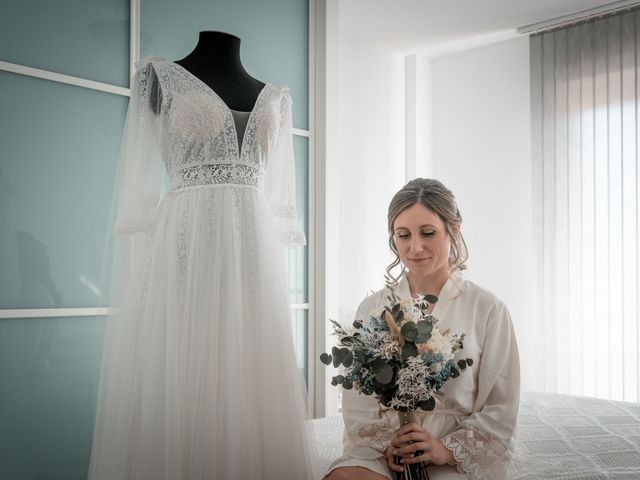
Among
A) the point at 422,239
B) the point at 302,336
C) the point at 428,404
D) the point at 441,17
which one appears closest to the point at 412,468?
the point at 428,404

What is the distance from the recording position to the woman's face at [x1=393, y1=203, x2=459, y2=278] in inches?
69.1

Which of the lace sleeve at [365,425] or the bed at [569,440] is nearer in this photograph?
the lace sleeve at [365,425]

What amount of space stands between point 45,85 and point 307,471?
1.57 meters

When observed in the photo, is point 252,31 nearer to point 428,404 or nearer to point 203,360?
point 203,360

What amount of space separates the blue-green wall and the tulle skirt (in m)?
Answer: 0.44

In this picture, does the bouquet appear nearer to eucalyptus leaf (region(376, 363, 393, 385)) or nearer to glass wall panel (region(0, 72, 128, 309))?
eucalyptus leaf (region(376, 363, 393, 385))

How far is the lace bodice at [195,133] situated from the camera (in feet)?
6.31

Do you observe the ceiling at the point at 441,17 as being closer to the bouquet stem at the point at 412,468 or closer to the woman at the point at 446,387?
the woman at the point at 446,387

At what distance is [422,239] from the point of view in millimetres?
1766

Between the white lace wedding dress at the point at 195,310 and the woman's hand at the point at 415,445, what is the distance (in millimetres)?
422

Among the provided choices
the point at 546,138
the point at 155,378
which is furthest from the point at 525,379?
the point at 155,378

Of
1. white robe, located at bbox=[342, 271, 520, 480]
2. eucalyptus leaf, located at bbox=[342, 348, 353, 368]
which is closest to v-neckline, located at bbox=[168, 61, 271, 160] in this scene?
white robe, located at bbox=[342, 271, 520, 480]

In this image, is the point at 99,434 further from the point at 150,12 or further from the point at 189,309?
the point at 150,12

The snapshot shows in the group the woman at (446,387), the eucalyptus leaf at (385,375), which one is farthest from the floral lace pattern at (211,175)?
the eucalyptus leaf at (385,375)
